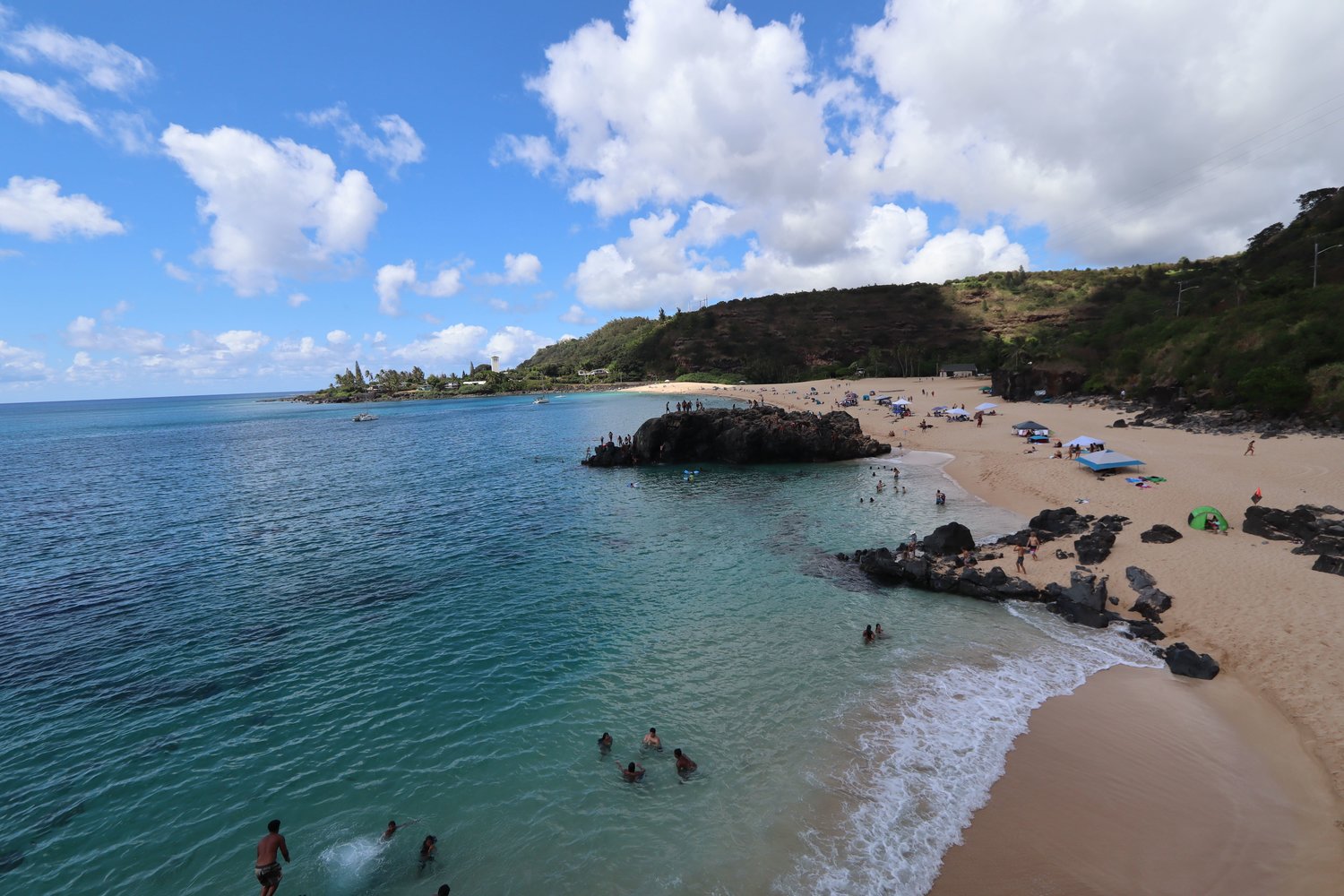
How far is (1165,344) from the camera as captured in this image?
56.7 m

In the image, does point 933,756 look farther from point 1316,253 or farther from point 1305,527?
point 1316,253

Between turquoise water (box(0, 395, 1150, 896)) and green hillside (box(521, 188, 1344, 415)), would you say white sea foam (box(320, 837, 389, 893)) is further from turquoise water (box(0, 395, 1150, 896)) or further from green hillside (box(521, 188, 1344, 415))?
green hillside (box(521, 188, 1344, 415))

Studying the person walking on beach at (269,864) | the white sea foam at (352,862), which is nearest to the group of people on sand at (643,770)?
the white sea foam at (352,862)

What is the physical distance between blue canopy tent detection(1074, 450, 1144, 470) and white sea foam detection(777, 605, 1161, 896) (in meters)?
19.3

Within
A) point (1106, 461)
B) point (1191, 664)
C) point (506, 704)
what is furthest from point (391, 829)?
point (1106, 461)

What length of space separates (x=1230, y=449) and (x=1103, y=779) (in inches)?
1417

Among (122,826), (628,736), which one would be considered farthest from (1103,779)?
(122,826)

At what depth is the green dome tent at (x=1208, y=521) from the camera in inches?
859

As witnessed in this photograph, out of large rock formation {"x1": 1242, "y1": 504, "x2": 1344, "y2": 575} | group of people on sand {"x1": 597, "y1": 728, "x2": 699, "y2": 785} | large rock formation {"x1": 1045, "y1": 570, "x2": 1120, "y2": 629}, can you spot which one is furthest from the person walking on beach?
large rock formation {"x1": 1242, "y1": 504, "x2": 1344, "y2": 575}

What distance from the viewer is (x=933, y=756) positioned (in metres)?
12.2

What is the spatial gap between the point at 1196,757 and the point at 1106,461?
2562 cm

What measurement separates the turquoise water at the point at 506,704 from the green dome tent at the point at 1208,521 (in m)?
6.97

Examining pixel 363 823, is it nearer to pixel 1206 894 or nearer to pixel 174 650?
pixel 174 650

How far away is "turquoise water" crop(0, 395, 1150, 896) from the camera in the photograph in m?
10.2
